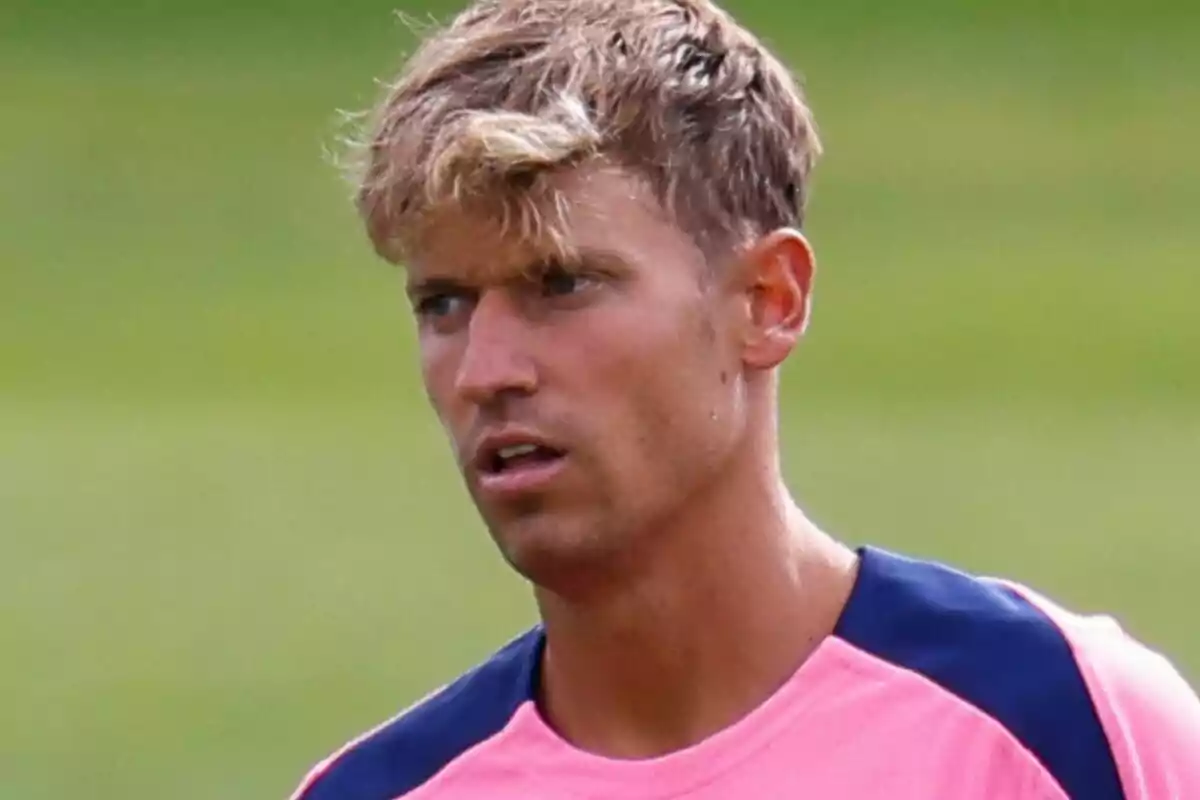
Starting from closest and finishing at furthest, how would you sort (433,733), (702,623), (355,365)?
(702,623)
(433,733)
(355,365)

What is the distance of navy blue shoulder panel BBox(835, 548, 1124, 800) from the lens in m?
1.57

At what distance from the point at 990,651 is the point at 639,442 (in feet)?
0.96

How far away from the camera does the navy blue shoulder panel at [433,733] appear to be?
70.7 inches

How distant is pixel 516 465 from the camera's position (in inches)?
63.9

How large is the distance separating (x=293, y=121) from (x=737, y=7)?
6.08ft

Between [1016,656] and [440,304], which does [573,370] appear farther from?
[1016,656]

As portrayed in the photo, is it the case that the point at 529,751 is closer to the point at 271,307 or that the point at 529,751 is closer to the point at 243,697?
the point at 243,697

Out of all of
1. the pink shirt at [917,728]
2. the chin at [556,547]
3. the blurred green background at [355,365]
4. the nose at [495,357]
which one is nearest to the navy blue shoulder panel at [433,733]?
the pink shirt at [917,728]

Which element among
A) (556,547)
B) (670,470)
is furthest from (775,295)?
(556,547)

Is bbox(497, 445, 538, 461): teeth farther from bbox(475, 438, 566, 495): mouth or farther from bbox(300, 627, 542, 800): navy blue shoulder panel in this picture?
bbox(300, 627, 542, 800): navy blue shoulder panel

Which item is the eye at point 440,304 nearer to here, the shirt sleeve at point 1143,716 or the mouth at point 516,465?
the mouth at point 516,465

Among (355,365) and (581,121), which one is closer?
(581,121)

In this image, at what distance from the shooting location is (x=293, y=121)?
8.55 metres

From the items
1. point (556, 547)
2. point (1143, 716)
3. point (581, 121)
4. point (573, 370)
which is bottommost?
point (1143, 716)
